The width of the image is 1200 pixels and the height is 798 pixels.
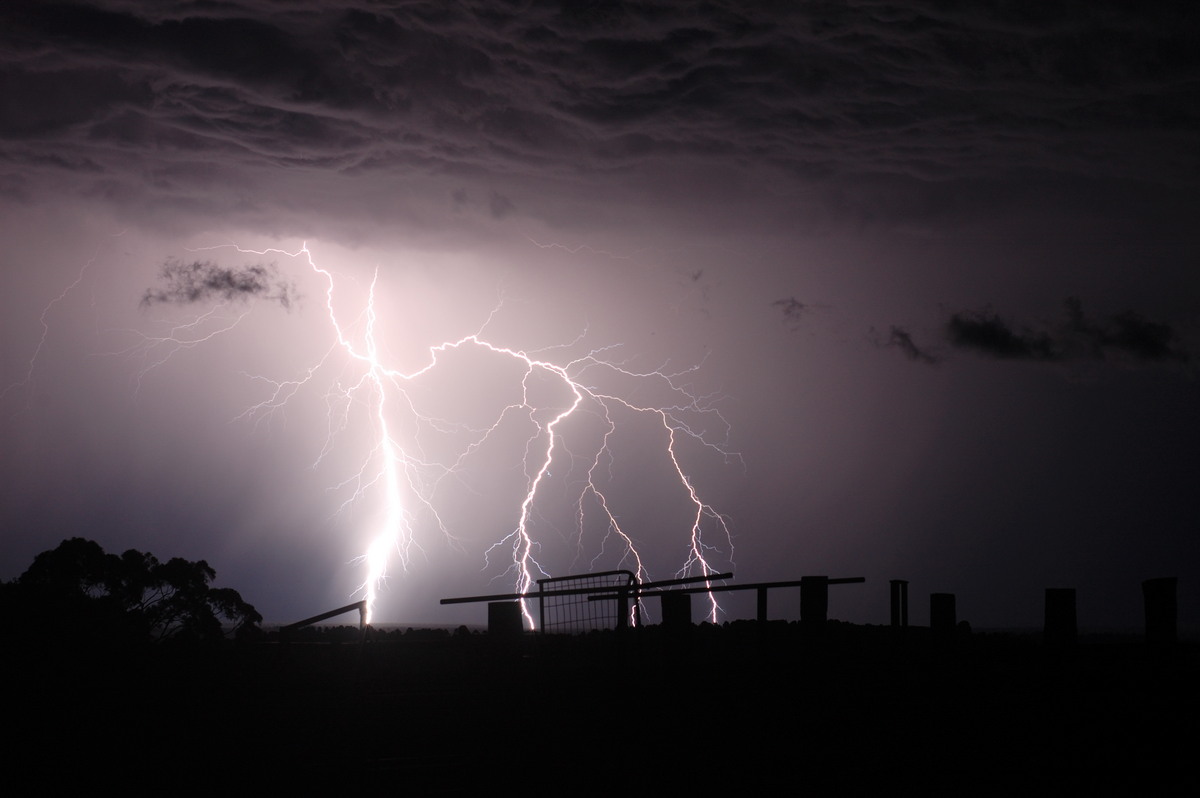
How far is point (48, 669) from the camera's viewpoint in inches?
329

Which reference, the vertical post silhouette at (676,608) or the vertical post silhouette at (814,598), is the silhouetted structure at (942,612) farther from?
the vertical post silhouette at (676,608)

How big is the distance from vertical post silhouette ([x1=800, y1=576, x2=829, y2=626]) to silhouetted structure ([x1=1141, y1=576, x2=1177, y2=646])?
2.89m

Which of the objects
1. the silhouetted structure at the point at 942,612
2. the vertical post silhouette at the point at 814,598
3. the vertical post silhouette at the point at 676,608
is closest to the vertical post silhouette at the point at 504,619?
the vertical post silhouette at the point at 676,608

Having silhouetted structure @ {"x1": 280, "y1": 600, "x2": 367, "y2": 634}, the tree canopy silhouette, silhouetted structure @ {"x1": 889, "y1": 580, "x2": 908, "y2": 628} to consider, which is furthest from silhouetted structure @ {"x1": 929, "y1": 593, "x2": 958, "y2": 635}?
the tree canopy silhouette

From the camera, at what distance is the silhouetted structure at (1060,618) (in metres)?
8.19

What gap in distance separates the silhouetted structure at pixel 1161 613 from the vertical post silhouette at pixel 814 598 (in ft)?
9.48

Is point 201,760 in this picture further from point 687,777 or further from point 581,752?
point 687,777

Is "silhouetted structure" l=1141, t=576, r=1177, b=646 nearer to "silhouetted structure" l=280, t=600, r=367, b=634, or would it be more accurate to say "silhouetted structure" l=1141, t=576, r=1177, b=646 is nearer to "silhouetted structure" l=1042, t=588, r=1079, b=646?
"silhouetted structure" l=1042, t=588, r=1079, b=646

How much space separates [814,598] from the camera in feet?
31.8

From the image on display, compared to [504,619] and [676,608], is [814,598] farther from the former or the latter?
[504,619]

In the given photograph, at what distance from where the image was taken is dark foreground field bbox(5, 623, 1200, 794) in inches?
236

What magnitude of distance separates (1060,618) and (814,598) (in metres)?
2.34

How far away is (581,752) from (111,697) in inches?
148

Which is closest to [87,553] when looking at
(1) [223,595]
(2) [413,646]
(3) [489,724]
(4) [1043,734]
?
(1) [223,595]
